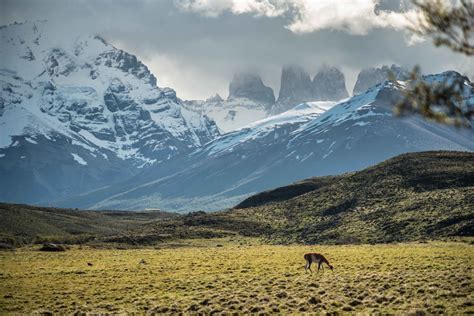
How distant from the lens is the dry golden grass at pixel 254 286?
30.8 m

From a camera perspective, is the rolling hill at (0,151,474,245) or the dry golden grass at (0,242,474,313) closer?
the dry golden grass at (0,242,474,313)

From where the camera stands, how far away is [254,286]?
127ft

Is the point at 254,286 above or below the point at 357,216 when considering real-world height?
above

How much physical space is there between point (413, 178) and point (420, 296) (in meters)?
103

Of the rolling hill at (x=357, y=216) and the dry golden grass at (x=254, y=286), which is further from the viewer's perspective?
the rolling hill at (x=357, y=216)

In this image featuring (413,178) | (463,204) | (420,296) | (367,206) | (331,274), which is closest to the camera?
(420,296)

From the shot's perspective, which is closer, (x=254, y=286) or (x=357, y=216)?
(x=254, y=286)

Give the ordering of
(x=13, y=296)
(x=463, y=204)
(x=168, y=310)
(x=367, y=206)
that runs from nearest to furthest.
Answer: (x=168, y=310) → (x=13, y=296) → (x=463, y=204) → (x=367, y=206)

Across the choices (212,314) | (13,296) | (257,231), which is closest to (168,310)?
(212,314)

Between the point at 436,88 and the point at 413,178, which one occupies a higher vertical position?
the point at 436,88

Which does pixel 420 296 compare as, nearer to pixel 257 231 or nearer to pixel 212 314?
pixel 212 314

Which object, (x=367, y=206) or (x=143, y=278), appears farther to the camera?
(x=367, y=206)

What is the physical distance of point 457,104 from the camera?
88.4 ft

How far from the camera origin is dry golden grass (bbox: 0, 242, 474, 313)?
30.8m
